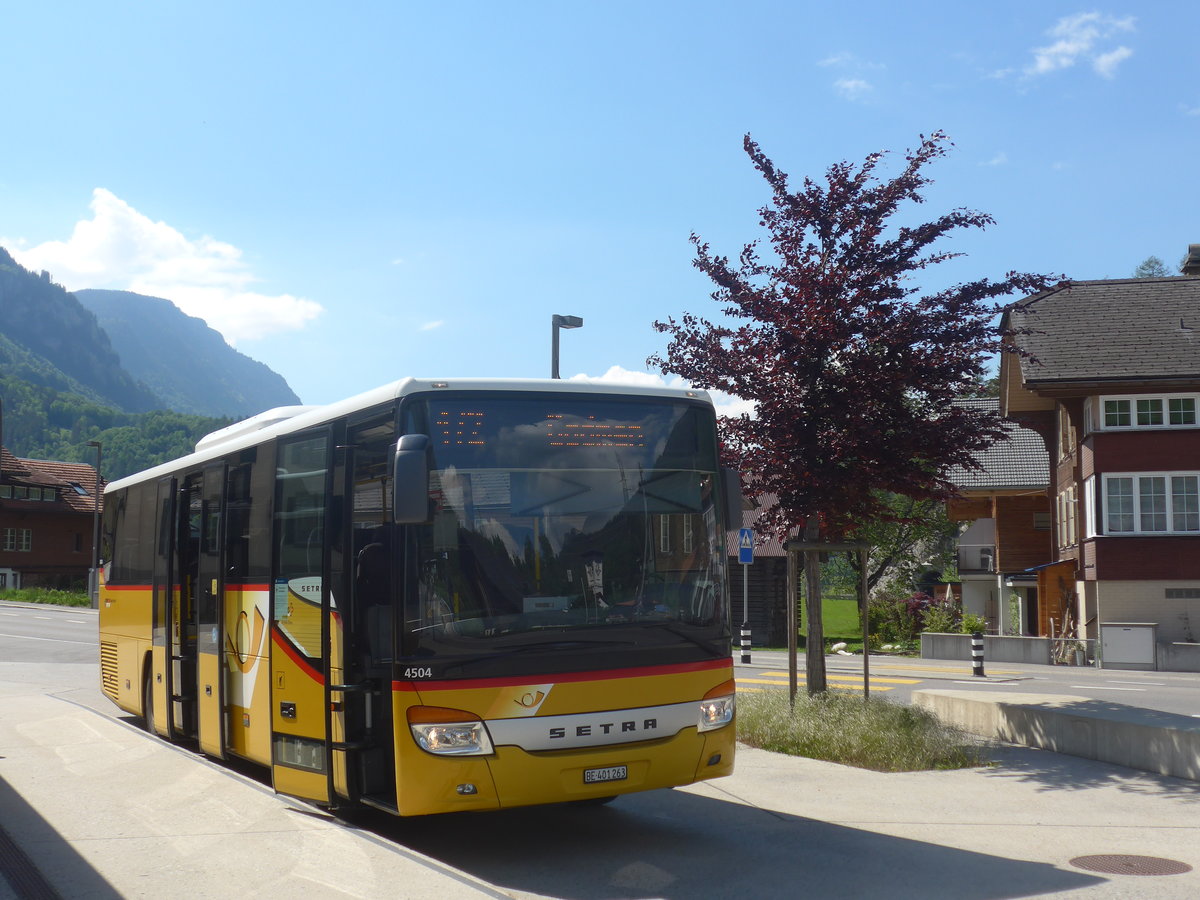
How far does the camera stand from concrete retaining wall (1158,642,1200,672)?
93.6 feet

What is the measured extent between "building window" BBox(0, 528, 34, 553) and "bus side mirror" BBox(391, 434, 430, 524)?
8235 centimetres

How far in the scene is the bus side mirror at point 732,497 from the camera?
340 inches

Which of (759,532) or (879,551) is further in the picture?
(879,551)

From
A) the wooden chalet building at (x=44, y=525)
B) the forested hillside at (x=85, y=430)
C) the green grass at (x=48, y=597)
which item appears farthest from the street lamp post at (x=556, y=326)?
the forested hillside at (x=85, y=430)

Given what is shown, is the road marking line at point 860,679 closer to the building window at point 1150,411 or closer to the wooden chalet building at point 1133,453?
the wooden chalet building at point 1133,453

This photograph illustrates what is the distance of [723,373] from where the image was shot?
14.2 metres

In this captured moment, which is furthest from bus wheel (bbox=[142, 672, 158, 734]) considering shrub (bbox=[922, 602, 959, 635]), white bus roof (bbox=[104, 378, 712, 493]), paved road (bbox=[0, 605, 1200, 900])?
shrub (bbox=[922, 602, 959, 635])

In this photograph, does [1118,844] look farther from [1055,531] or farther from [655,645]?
[1055,531]

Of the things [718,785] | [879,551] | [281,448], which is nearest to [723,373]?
[718,785]

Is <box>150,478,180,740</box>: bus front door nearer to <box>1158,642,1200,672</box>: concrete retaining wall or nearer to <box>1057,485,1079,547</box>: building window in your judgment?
<box>1158,642,1200,672</box>: concrete retaining wall

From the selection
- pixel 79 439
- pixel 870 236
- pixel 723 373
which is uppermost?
pixel 79 439

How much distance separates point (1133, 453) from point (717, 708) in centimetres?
2848

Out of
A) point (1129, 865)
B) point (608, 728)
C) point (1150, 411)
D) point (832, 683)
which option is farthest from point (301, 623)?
point (1150, 411)

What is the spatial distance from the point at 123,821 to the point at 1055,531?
123 ft
